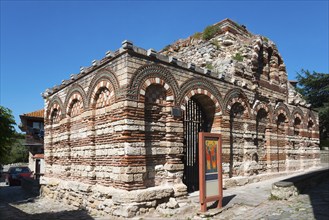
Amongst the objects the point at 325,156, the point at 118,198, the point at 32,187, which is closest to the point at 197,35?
the point at 118,198

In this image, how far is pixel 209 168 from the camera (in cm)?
734

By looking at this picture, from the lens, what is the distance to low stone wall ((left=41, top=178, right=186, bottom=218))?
7.06 meters

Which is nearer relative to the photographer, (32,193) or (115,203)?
(115,203)

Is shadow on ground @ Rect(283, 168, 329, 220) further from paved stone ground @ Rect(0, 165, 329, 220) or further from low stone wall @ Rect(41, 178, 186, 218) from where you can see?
low stone wall @ Rect(41, 178, 186, 218)

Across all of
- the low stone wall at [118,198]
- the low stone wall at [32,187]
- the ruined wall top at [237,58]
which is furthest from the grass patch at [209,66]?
the low stone wall at [32,187]

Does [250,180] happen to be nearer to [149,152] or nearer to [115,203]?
[149,152]

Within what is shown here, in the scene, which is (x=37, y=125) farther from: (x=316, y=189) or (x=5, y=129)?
(x=316, y=189)

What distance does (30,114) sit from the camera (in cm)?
2886

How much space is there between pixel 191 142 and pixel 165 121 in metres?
1.93

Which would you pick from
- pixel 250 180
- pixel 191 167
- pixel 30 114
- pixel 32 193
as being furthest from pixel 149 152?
pixel 30 114

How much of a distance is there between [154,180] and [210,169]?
4.96ft

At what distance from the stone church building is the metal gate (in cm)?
3

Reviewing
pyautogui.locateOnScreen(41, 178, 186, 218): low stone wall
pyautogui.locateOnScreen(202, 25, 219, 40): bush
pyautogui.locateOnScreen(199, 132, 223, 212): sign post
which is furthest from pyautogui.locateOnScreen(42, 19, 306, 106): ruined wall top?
pyautogui.locateOnScreen(41, 178, 186, 218): low stone wall

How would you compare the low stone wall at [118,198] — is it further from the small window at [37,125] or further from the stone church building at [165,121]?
the small window at [37,125]
